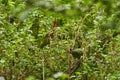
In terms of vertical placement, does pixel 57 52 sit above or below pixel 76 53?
below

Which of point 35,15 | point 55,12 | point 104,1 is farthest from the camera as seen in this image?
point 35,15

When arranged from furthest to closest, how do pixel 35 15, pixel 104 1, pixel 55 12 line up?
pixel 35 15 < pixel 55 12 < pixel 104 1

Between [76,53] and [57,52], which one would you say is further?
[57,52]

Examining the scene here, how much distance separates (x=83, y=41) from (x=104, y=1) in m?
2.61

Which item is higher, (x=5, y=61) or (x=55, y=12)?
(x=55, y=12)

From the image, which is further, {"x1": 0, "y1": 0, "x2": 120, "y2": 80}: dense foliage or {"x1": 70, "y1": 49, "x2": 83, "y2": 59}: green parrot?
{"x1": 0, "y1": 0, "x2": 120, "y2": 80}: dense foliage

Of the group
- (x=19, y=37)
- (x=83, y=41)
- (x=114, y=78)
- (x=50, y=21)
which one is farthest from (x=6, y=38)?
(x=114, y=78)

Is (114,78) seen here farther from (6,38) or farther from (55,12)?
(55,12)

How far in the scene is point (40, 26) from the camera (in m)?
4.97

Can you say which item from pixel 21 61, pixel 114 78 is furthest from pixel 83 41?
pixel 21 61

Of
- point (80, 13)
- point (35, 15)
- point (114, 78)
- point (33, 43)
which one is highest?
point (80, 13)

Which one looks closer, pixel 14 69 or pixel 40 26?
pixel 14 69

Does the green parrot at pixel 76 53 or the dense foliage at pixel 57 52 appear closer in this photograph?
the green parrot at pixel 76 53

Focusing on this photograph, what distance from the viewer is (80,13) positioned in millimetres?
1950
